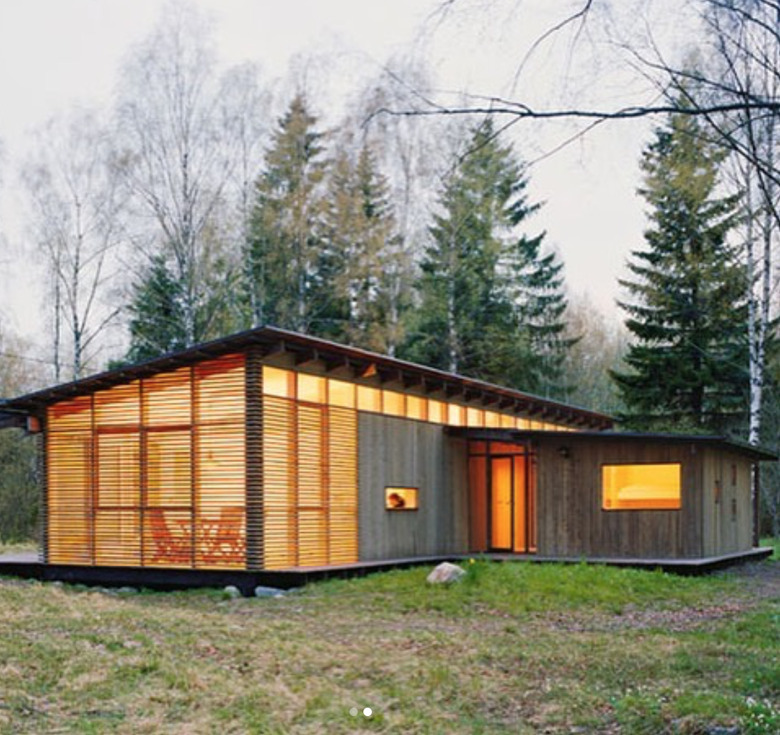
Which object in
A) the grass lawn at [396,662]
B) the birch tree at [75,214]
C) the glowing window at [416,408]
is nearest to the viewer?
the grass lawn at [396,662]

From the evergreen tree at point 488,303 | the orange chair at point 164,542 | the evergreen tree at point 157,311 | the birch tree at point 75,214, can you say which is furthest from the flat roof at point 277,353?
the birch tree at point 75,214

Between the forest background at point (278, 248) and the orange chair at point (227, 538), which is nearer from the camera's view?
the orange chair at point (227, 538)

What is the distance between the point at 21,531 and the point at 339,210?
1080 centimetres

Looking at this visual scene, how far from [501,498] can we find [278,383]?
6904mm

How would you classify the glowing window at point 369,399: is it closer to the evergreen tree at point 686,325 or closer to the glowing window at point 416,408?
the glowing window at point 416,408

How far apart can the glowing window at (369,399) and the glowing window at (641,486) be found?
3983 millimetres

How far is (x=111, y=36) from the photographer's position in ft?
73.1

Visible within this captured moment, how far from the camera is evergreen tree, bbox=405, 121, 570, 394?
82.4ft

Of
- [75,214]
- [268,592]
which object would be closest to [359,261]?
[75,214]

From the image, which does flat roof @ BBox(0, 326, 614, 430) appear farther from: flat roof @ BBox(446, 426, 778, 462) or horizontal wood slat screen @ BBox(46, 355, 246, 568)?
flat roof @ BBox(446, 426, 778, 462)

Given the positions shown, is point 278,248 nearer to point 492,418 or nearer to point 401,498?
point 492,418

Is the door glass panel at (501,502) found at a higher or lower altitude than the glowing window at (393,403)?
lower

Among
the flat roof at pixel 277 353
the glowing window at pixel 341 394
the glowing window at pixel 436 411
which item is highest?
the flat roof at pixel 277 353

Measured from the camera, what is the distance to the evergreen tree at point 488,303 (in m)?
25.1
